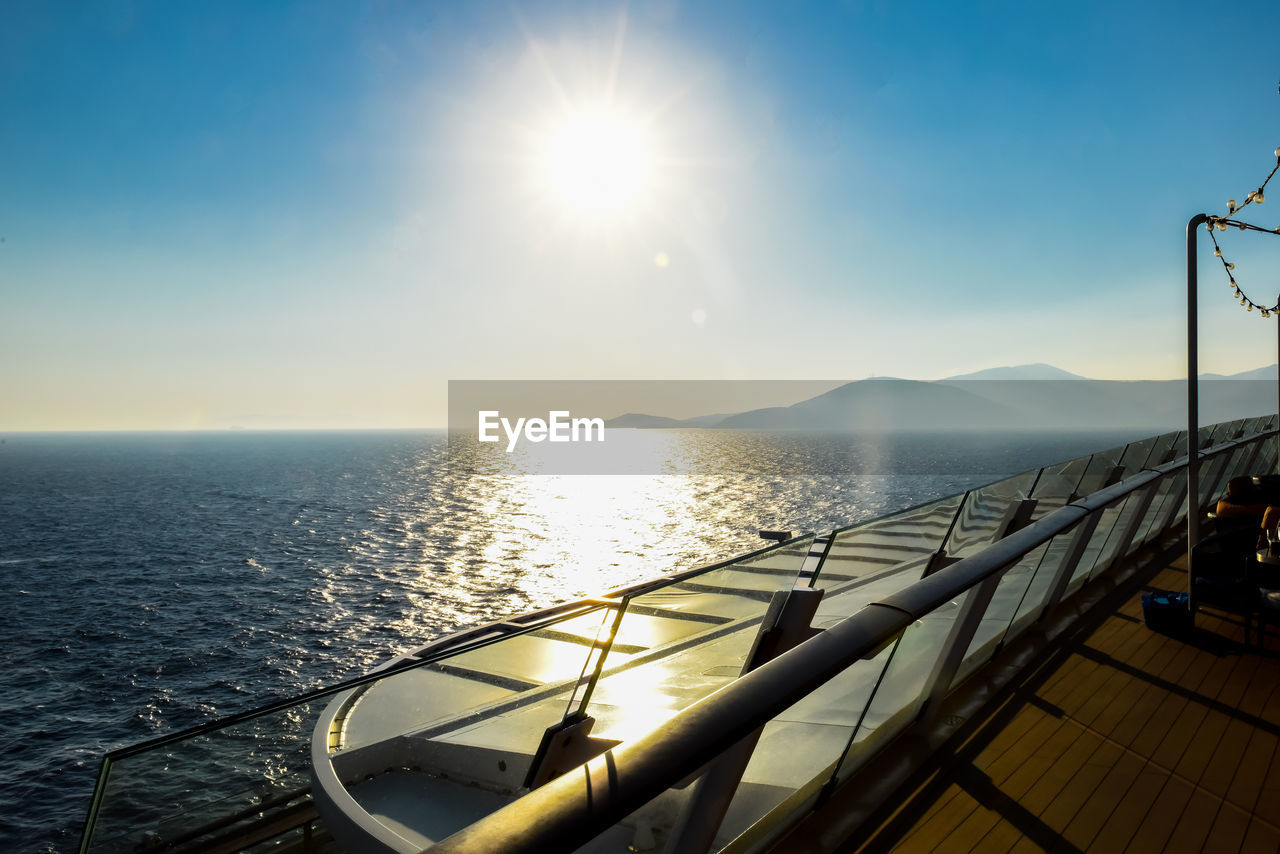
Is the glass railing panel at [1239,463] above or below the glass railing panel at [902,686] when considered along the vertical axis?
above

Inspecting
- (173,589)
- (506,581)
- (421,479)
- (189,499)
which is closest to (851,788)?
(506,581)

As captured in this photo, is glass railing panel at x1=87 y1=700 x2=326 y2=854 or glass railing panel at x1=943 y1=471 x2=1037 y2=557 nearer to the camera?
glass railing panel at x1=87 y1=700 x2=326 y2=854

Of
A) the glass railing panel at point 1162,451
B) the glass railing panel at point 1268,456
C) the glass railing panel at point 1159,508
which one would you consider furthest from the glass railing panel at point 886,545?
the glass railing panel at point 1268,456

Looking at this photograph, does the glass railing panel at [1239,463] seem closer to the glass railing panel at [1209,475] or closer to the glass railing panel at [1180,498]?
the glass railing panel at [1209,475]

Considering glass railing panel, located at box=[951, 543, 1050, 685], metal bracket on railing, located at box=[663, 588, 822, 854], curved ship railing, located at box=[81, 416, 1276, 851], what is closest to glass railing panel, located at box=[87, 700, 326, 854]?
curved ship railing, located at box=[81, 416, 1276, 851]

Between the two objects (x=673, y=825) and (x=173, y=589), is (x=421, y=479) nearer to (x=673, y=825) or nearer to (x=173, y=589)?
(x=173, y=589)

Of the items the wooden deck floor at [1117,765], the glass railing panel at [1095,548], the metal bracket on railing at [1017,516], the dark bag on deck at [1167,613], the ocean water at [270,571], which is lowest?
the ocean water at [270,571]

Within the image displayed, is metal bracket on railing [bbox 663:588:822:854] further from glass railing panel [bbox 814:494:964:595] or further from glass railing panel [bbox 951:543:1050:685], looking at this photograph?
glass railing panel [bbox 951:543:1050:685]
